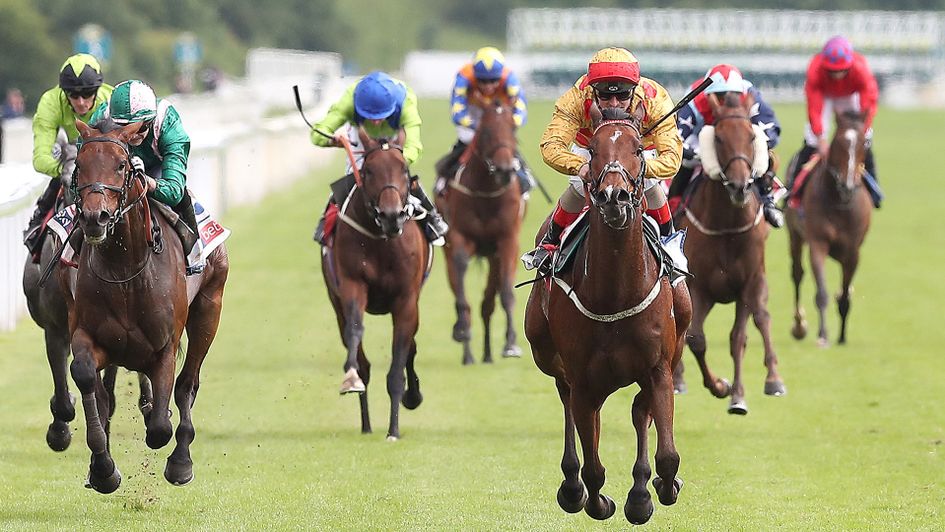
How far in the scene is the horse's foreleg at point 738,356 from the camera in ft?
32.9

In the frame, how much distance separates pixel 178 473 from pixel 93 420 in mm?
822

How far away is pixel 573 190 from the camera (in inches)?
290

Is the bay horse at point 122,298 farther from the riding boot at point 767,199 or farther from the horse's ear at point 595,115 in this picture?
the riding boot at point 767,199

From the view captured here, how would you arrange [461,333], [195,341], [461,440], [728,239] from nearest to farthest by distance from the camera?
1. [195,341]
2. [461,440]
3. [728,239]
4. [461,333]

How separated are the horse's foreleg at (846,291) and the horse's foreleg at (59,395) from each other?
279 inches

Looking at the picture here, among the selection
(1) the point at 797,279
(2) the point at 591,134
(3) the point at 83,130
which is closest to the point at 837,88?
(1) the point at 797,279

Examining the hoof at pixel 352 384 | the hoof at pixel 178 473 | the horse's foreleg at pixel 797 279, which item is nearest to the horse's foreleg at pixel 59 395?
the hoof at pixel 178 473

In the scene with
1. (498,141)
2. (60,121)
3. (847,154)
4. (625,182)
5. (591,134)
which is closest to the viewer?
(625,182)

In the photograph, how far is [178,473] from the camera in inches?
311

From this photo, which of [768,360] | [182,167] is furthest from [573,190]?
[768,360]

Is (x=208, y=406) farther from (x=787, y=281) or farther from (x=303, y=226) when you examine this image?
(x=303, y=226)

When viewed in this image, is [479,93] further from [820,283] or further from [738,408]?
[738,408]

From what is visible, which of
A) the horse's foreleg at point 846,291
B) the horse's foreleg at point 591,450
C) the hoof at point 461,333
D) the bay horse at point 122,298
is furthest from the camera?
the horse's foreleg at point 846,291

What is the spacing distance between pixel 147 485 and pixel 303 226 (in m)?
14.2
